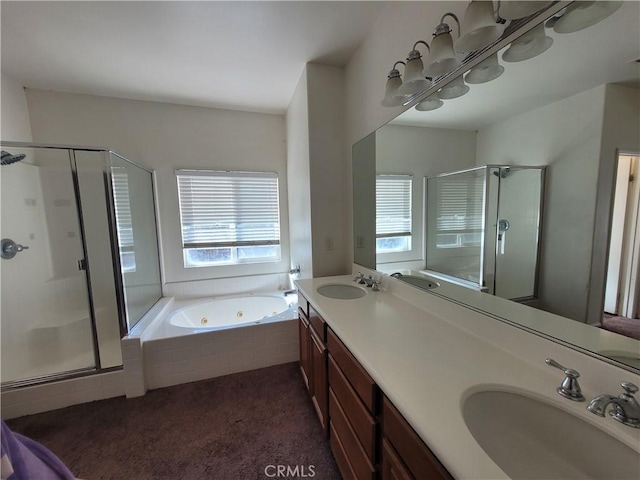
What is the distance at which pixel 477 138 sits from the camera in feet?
Answer: 3.76

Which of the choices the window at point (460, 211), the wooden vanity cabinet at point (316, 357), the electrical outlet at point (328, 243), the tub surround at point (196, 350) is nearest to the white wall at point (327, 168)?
the electrical outlet at point (328, 243)

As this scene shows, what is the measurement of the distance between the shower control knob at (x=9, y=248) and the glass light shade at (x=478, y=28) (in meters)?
3.36

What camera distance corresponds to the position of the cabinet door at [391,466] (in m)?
0.74

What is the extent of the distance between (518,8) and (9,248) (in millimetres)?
3511

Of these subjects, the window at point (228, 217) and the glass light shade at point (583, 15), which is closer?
the glass light shade at point (583, 15)

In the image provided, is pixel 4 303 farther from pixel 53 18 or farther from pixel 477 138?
pixel 477 138

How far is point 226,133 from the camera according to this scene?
3031 mm

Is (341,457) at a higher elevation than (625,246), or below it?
below

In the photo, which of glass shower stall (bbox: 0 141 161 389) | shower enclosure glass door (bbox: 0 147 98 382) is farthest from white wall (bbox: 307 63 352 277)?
shower enclosure glass door (bbox: 0 147 98 382)

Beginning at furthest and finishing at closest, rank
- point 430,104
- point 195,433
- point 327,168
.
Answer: point 327,168
point 195,433
point 430,104

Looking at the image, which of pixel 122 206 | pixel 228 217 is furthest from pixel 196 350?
pixel 228 217

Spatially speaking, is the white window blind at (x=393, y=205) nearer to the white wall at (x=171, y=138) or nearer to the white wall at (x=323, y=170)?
the white wall at (x=323, y=170)

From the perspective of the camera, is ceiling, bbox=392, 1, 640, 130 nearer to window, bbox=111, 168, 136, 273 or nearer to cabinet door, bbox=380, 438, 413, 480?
cabinet door, bbox=380, 438, 413, 480

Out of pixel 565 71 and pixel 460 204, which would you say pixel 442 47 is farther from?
pixel 460 204
